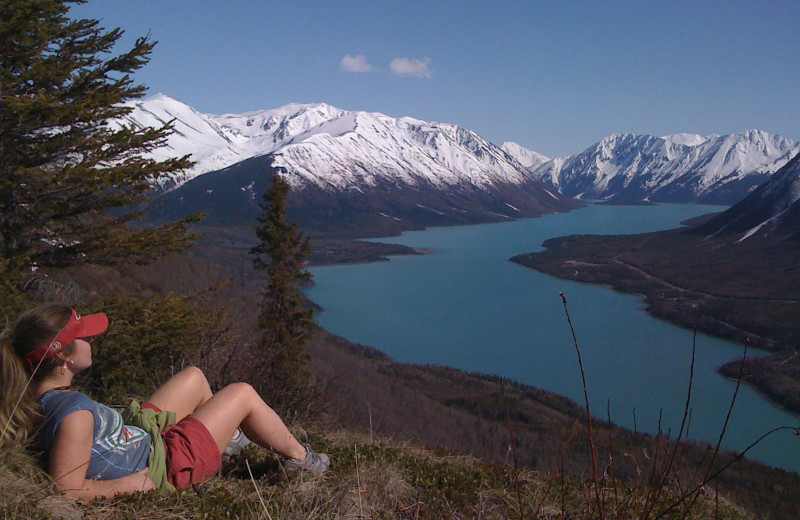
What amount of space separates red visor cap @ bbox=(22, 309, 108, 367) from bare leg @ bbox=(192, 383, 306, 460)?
62cm

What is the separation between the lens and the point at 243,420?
9.19 feet

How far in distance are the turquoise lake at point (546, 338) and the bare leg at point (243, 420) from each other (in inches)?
473

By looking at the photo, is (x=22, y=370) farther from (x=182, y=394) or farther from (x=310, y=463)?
(x=310, y=463)

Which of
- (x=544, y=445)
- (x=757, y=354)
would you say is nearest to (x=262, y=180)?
(x=757, y=354)

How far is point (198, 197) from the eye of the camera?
147 m

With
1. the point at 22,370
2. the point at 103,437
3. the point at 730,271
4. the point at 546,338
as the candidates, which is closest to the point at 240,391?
the point at 103,437

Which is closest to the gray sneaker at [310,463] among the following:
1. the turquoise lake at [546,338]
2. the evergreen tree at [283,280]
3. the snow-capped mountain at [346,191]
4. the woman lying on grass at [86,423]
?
the woman lying on grass at [86,423]

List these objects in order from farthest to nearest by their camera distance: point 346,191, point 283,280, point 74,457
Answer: point 346,191 < point 283,280 < point 74,457

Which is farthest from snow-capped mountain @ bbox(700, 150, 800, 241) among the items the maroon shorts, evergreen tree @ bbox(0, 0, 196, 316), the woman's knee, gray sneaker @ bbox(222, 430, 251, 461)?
the maroon shorts

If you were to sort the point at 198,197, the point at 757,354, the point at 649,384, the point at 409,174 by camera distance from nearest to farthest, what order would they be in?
the point at 649,384, the point at 757,354, the point at 198,197, the point at 409,174

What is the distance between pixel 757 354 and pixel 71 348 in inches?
1916

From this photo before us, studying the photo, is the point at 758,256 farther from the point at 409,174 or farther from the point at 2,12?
the point at 409,174

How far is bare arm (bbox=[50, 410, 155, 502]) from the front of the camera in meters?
2.16

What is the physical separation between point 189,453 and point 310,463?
568mm
